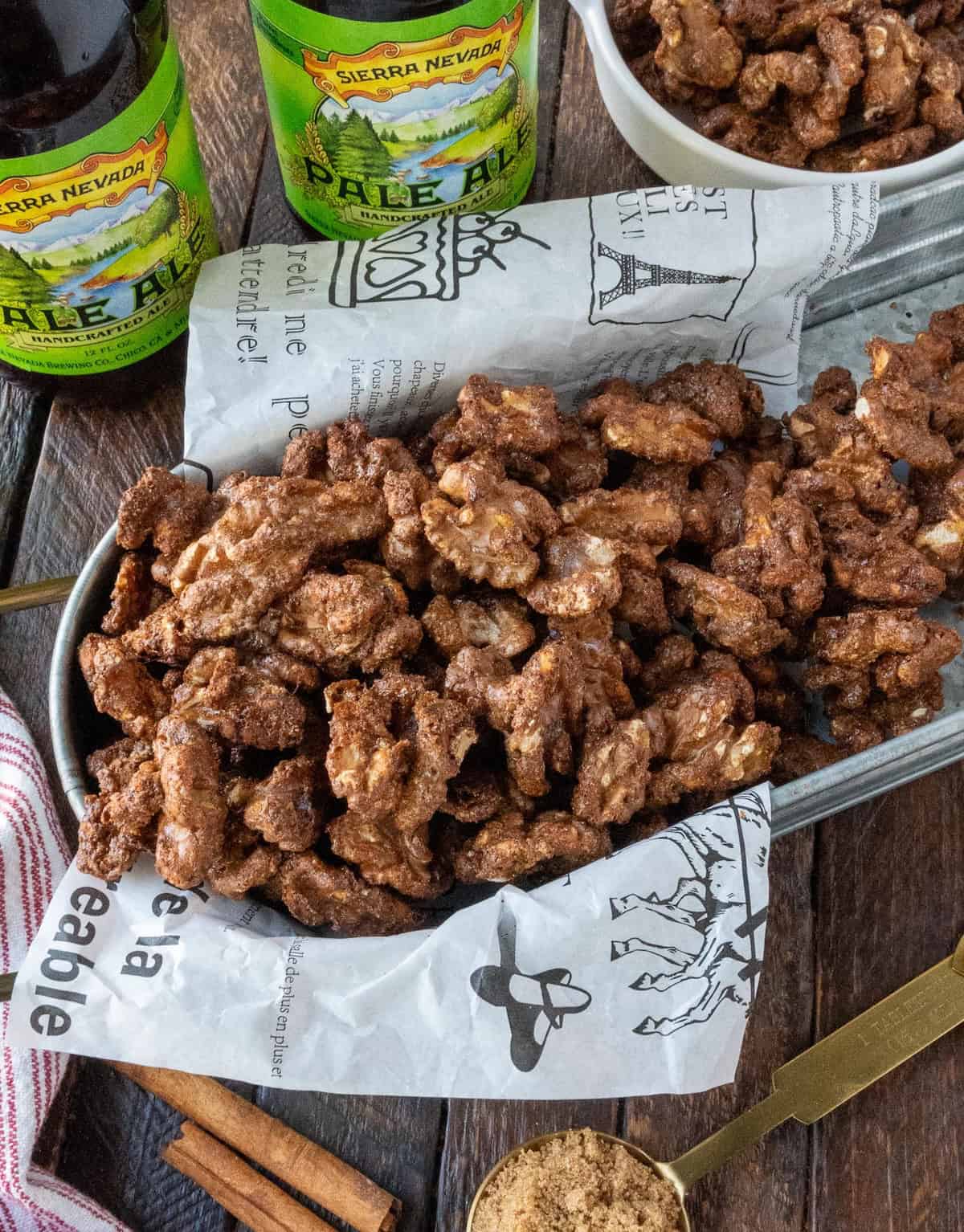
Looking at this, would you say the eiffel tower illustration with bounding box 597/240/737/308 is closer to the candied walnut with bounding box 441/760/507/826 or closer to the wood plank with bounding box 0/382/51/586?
the candied walnut with bounding box 441/760/507/826

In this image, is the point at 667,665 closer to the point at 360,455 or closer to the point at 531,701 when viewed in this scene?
the point at 531,701

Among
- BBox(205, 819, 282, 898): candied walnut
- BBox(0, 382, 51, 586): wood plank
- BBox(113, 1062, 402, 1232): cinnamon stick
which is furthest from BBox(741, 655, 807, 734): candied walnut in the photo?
BBox(0, 382, 51, 586): wood plank

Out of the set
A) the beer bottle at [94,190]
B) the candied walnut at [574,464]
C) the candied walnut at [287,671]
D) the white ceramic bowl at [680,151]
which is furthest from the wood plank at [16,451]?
the white ceramic bowl at [680,151]

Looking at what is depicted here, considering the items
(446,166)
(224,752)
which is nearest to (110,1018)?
(224,752)

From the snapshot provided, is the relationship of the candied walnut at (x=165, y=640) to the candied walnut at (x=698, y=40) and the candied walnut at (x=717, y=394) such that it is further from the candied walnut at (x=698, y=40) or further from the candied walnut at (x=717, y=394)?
the candied walnut at (x=698, y=40)

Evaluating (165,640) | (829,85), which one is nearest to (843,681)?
(165,640)

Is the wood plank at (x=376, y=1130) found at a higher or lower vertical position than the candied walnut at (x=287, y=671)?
lower
